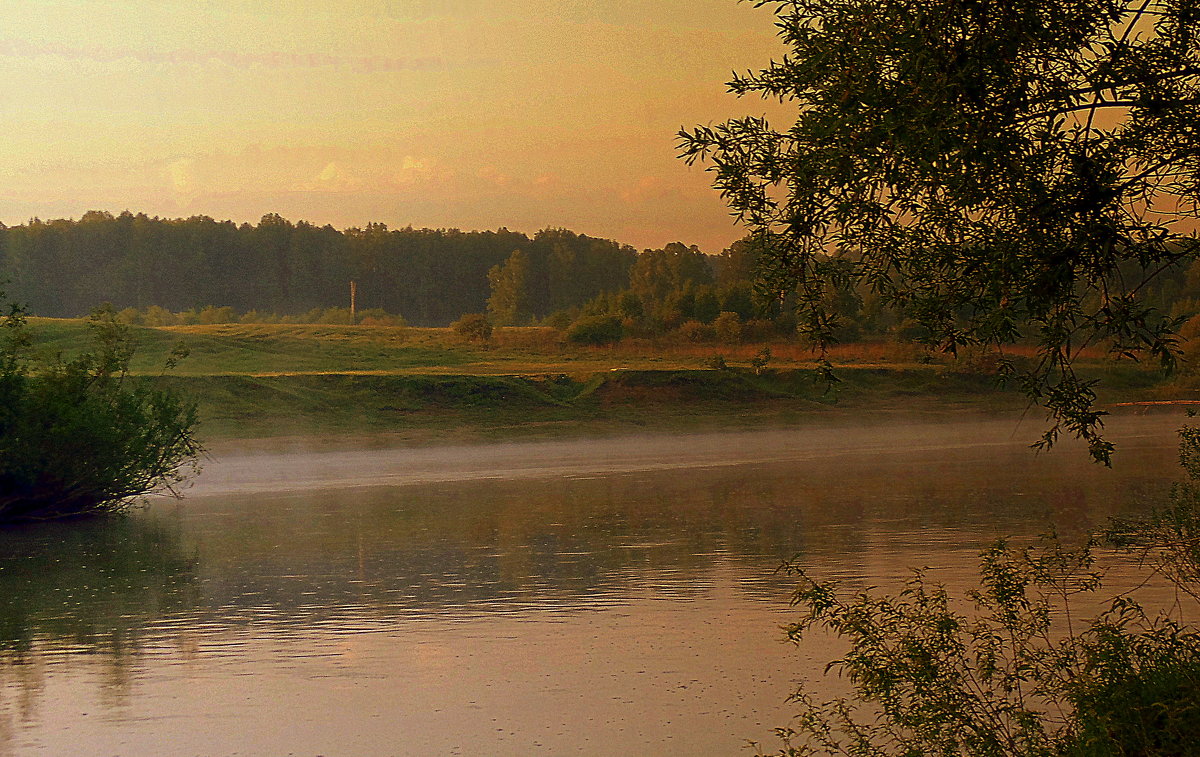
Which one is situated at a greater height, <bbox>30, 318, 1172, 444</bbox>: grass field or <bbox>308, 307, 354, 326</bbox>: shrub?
<bbox>308, 307, 354, 326</bbox>: shrub

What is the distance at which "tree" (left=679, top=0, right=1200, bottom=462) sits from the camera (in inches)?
238

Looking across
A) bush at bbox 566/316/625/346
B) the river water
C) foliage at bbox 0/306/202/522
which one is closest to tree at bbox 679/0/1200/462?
the river water

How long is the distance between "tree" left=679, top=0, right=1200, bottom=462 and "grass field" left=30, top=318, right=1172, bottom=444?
117ft

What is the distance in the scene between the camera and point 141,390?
2630cm

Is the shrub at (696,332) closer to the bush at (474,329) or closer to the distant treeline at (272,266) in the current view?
the bush at (474,329)

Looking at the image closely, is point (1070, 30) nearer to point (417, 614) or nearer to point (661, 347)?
point (417, 614)

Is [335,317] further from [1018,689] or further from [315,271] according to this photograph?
[1018,689]

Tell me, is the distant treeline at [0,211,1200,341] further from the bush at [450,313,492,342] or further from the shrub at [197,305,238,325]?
the bush at [450,313,492,342]

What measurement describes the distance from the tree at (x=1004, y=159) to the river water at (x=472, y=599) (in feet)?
10.1

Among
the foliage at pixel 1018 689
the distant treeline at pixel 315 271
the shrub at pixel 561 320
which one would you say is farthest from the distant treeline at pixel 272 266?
the foliage at pixel 1018 689

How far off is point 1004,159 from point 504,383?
4208cm

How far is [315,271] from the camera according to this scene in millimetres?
93125

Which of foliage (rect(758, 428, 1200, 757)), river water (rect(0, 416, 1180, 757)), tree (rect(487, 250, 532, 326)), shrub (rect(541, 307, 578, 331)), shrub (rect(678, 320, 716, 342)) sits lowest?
river water (rect(0, 416, 1180, 757))

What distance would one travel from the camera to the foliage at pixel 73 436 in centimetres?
2284
